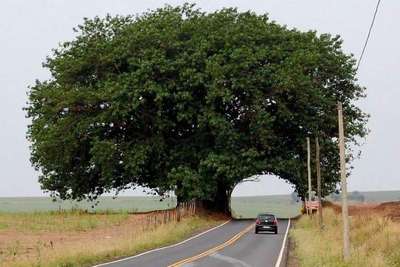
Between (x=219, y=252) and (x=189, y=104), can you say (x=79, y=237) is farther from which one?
(x=189, y=104)

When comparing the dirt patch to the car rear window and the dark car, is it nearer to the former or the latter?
the car rear window

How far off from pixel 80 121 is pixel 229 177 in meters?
14.7

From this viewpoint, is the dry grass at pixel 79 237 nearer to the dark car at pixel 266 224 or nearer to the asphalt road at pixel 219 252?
the asphalt road at pixel 219 252

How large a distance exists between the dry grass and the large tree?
186 inches

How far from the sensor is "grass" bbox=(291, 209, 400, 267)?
23920 mm

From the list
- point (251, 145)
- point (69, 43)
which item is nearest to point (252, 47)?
point (251, 145)

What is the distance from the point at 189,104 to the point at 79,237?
2167 cm

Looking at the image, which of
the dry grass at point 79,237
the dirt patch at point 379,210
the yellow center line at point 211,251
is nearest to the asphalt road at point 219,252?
the yellow center line at point 211,251

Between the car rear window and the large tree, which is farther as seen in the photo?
the large tree

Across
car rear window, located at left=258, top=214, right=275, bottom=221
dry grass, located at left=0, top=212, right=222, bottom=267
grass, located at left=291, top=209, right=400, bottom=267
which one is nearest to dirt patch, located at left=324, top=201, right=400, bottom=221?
car rear window, located at left=258, top=214, right=275, bottom=221

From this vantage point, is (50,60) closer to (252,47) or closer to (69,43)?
(69,43)

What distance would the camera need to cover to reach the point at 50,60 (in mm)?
67438

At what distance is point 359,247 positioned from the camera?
30234mm

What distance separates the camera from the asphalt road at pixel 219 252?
27.2 meters
